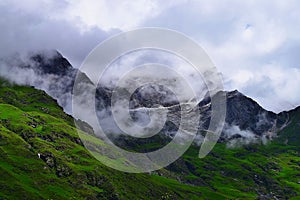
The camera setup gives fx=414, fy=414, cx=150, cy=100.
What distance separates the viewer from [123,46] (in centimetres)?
9212

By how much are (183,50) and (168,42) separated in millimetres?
3399

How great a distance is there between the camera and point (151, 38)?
7881 cm

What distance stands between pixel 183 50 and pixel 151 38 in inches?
257

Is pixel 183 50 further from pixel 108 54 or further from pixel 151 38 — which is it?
pixel 108 54

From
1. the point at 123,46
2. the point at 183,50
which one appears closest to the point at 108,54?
the point at 123,46

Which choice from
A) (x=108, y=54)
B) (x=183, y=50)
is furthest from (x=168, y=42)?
(x=108, y=54)

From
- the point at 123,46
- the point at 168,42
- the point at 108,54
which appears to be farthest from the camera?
the point at 123,46

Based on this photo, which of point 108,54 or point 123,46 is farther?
point 123,46

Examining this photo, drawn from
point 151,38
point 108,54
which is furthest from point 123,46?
point 151,38

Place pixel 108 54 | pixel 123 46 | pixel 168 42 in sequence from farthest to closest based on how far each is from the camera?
pixel 123 46 → pixel 108 54 → pixel 168 42

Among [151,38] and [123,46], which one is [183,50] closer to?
[151,38]

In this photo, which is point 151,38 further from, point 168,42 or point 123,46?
point 123,46

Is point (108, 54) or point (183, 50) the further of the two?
point (108, 54)

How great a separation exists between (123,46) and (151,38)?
1468 centimetres
